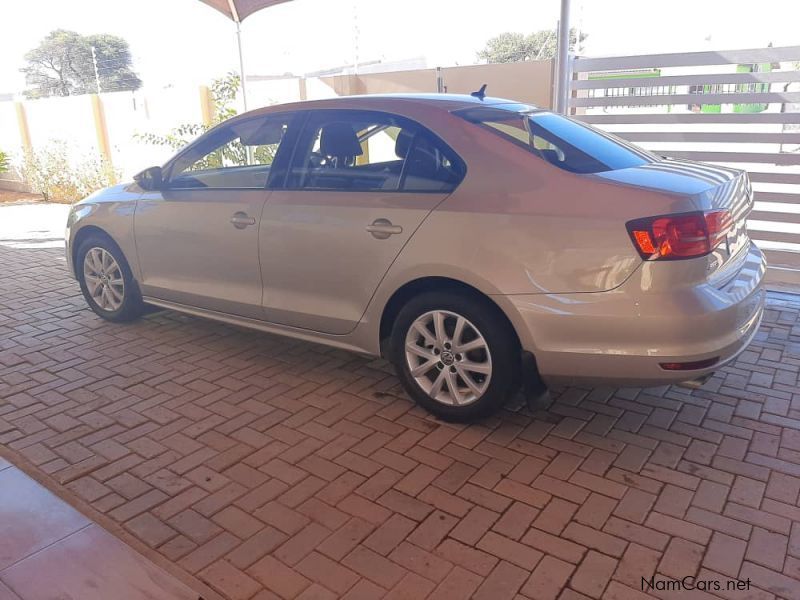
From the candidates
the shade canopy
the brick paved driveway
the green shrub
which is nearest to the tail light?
the brick paved driveway

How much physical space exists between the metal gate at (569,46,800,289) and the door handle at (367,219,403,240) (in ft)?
11.5

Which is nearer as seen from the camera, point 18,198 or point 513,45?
point 18,198

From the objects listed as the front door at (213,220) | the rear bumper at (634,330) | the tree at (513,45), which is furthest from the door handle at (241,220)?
the tree at (513,45)

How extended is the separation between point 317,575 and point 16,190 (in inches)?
587

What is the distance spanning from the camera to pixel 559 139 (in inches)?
141

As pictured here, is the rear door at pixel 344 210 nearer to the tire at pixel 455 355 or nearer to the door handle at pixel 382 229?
the door handle at pixel 382 229

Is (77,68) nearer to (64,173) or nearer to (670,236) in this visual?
(64,173)

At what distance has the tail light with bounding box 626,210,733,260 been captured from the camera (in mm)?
2883

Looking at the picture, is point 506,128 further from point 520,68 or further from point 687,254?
point 520,68

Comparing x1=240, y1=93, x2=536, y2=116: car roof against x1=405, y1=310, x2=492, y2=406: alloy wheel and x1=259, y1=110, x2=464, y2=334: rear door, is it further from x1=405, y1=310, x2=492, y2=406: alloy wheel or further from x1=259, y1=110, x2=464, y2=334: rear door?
x1=405, y1=310, x2=492, y2=406: alloy wheel

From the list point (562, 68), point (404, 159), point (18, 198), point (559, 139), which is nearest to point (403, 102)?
point (404, 159)

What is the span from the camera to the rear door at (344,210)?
3514 mm

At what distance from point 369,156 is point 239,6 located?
5.58 m

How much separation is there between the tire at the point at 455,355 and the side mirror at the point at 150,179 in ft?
7.32
